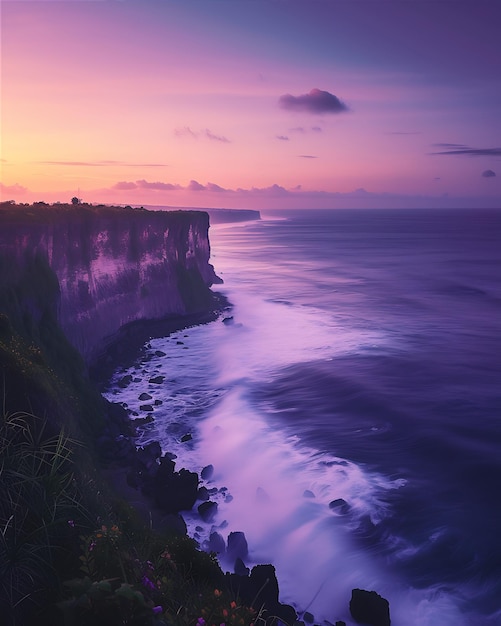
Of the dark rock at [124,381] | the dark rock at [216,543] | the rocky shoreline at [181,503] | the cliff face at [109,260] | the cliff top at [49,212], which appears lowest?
the dark rock at [216,543]

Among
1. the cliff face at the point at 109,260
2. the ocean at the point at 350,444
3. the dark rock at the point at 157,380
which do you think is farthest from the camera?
the dark rock at the point at 157,380

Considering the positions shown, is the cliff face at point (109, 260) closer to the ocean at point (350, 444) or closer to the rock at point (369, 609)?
the ocean at point (350, 444)

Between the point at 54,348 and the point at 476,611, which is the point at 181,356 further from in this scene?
the point at 476,611

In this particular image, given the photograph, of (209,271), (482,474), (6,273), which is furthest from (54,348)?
(209,271)

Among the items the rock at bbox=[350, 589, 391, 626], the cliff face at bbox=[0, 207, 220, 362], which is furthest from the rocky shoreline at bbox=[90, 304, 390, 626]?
the cliff face at bbox=[0, 207, 220, 362]

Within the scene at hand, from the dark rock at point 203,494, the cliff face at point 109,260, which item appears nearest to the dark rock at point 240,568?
the dark rock at point 203,494

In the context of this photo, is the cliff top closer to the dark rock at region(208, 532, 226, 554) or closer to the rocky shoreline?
the rocky shoreline

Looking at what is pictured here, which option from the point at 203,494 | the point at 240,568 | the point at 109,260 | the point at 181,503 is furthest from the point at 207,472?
the point at 109,260
